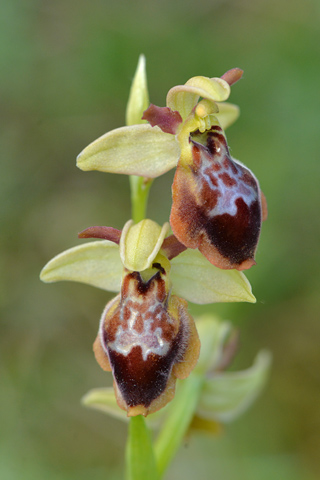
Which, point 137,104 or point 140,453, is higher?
point 137,104

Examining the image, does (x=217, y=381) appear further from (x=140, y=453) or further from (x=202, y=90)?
(x=202, y=90)

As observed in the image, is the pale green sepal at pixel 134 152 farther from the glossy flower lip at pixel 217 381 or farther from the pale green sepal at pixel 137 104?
the glossy flower lip at pixel 217 381

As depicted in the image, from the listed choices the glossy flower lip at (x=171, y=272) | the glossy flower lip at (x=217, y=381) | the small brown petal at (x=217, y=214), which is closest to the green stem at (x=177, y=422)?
the glossy flower lip at (x=217, y=381)

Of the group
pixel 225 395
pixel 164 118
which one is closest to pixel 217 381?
pixel 225 395

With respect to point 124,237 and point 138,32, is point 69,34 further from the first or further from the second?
point 124,237

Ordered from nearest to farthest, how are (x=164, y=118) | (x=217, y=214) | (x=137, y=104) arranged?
(x=217, y=214) < (x=164, y=118) < (x=137, y=104)

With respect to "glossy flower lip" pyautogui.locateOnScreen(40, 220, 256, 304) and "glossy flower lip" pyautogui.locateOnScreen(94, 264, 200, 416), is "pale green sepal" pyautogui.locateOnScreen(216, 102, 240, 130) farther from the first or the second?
"glossy flower lip" pyautogui.locateOnScreen(94, 264, 200, 416)
